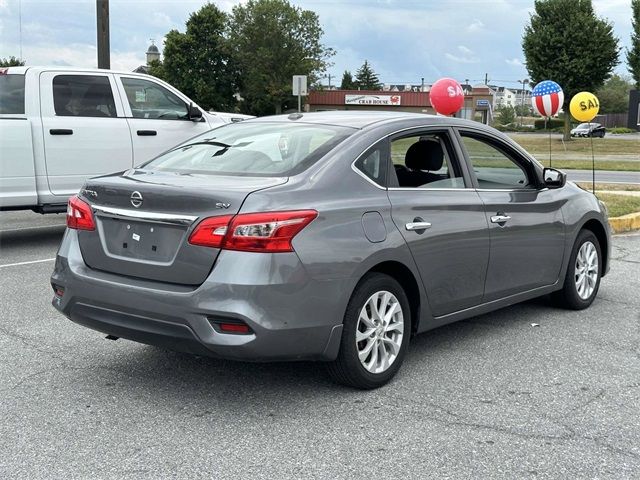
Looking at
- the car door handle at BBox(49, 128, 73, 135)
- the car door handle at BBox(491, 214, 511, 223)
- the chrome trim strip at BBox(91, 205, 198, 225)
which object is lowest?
the car door handle at BBox(491, 214, 511, 223)

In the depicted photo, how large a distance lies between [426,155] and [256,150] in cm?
119

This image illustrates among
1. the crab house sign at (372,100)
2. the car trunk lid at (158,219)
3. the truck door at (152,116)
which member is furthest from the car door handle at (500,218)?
the crab house sign at (372,100)

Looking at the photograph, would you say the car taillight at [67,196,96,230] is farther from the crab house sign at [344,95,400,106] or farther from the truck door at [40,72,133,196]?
the crab house sign at [344,95,400,106]

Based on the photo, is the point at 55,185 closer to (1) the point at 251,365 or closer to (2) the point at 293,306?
(1) the point at 251,365

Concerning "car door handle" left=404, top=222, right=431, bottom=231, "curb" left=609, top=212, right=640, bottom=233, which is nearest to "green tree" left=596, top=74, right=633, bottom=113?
"curb" left=609, top=212, right=640, bottom=233

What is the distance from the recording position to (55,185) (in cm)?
855

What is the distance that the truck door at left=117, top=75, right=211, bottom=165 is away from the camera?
30.0ft

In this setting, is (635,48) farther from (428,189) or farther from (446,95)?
(428,189)

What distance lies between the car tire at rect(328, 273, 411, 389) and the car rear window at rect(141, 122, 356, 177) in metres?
0.77

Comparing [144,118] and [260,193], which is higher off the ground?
[144,118]

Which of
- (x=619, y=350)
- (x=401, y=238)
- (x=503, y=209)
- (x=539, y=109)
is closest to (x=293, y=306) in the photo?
(x=401, y=238)

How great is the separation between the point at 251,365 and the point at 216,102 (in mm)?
72471

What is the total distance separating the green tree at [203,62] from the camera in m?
73.6

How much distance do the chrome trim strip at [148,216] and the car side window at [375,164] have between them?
1067 mm
